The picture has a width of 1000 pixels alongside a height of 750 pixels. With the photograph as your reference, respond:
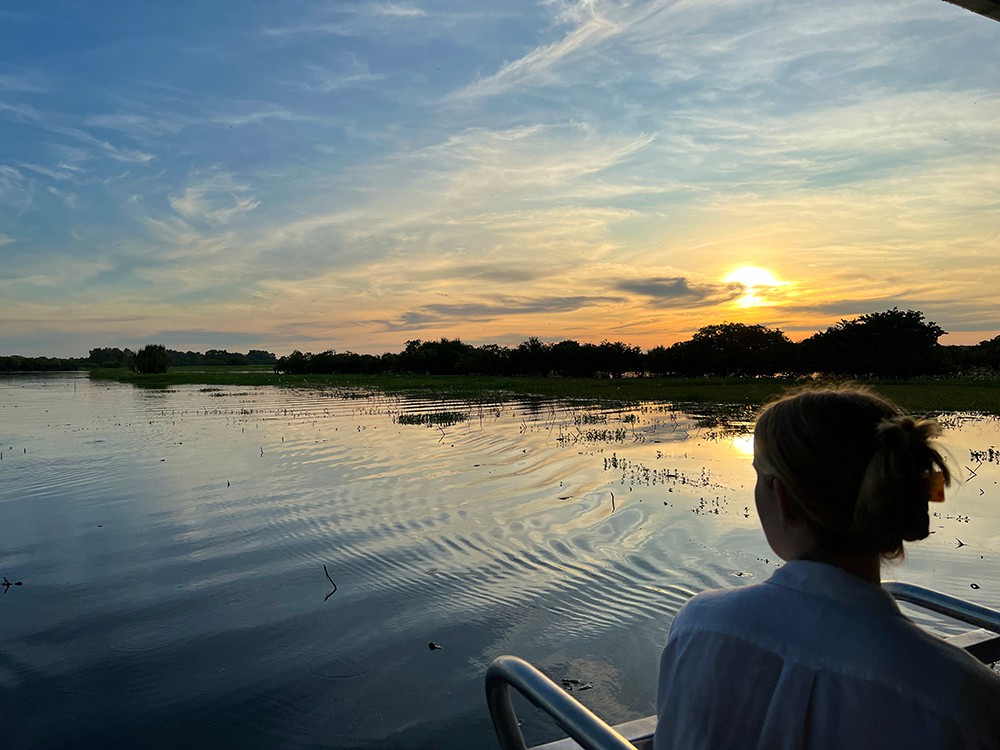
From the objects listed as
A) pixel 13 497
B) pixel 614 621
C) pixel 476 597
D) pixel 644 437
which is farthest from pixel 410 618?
pixel 644 437

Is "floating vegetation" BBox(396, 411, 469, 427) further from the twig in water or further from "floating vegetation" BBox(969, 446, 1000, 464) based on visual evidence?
the twig in water

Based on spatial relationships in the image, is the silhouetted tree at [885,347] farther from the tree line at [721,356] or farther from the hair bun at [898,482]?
the hair bun at [898,482]

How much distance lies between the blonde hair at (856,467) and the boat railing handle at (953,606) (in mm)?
1087

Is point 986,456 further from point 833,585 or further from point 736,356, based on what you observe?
point 736,356

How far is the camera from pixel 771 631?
1340 millimetres

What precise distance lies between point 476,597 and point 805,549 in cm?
511

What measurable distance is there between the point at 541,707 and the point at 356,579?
5287 mm

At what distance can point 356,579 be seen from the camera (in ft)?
22.0

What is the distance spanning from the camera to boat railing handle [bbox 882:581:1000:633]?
232 cm

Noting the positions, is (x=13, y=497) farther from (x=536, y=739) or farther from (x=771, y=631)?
(x=771, y=631)

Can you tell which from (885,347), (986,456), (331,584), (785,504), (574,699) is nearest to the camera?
(785,504)

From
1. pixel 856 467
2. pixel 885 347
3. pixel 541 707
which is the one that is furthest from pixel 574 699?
pixel 885 347

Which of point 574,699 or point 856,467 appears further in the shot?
point 574,699

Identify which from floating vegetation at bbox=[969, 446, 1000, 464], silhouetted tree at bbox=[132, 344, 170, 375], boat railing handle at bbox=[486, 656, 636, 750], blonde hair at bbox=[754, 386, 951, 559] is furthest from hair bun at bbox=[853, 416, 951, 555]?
silhouetted tree at bbox=[132, 344, 170, 375]
